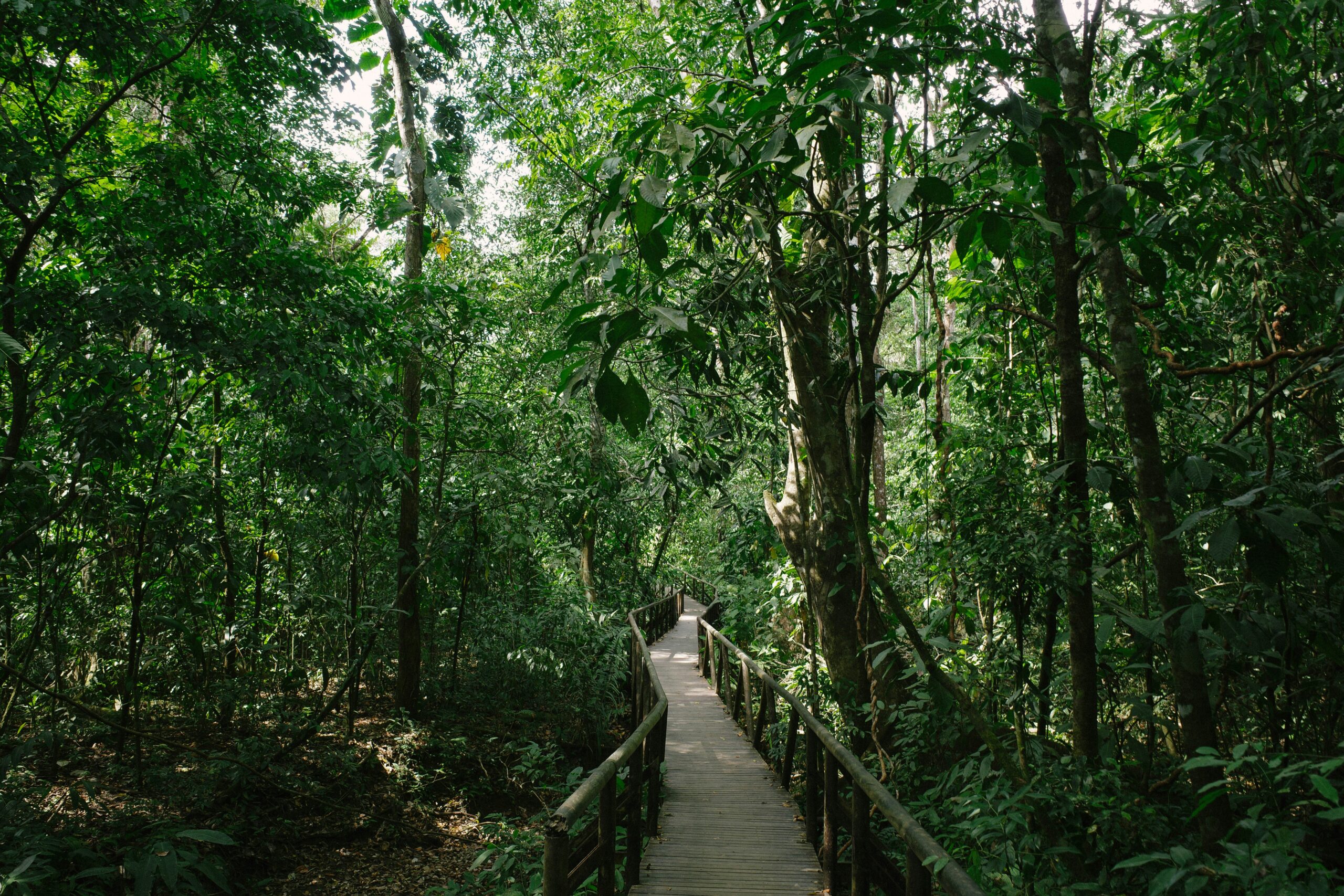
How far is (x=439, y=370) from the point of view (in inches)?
307

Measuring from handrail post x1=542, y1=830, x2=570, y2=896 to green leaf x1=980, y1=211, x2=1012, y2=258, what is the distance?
97.0 inches

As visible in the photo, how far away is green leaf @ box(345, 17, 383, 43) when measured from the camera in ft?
22.2

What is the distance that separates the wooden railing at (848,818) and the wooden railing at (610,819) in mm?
963

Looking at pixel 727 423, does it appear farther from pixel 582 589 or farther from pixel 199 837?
pixel 582 589

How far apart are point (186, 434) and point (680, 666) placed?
8.51 meters

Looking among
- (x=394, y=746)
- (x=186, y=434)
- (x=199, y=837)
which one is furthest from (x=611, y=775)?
(x=186, y=434)

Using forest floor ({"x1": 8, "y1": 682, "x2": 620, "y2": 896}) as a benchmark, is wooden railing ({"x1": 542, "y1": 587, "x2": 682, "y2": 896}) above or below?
above

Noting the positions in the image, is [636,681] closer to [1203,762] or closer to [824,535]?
[824,535]

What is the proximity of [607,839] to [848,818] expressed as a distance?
7.77ft

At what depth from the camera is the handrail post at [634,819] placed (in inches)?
155

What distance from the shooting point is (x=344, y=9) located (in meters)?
6.55

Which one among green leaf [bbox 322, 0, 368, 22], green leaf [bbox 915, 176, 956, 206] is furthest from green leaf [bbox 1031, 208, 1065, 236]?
green leaf [bbox 322, 0, 368, 22]

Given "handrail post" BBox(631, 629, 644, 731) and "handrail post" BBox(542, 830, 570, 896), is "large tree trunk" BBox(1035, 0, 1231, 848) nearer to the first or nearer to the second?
"handrail post" BBox(542, 830, 570, 896)

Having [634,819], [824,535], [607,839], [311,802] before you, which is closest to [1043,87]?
[607,839]
